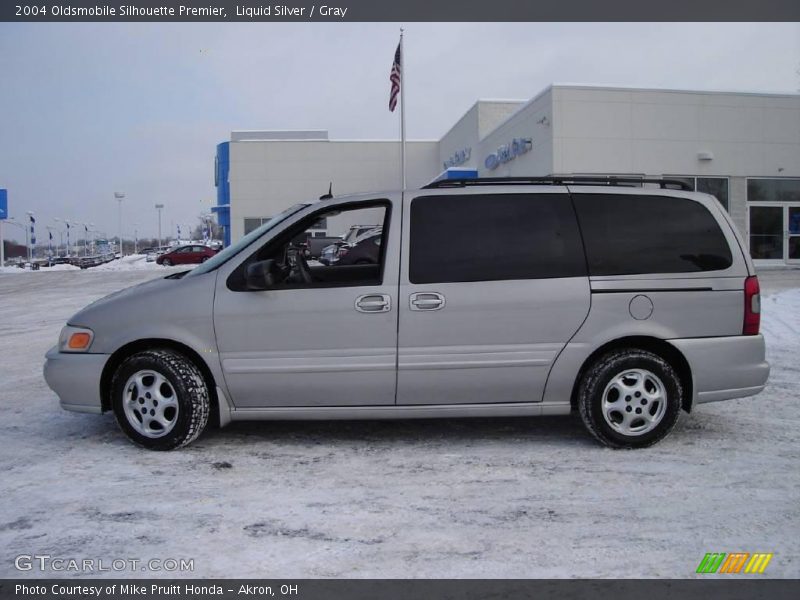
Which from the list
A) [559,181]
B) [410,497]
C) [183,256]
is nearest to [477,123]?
[183,256]

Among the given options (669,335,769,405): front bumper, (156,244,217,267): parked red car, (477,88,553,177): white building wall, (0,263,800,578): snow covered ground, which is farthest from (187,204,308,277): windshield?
(156,244,217,267): parked red car

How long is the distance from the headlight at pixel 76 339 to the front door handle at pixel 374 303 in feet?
6.29

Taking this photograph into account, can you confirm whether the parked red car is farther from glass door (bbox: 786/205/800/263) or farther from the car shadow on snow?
the car shadow on snow

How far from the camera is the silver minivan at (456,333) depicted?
4699mm

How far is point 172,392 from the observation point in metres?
4.74

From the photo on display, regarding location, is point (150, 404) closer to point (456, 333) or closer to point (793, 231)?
point (456, 333)

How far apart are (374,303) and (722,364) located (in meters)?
2.44

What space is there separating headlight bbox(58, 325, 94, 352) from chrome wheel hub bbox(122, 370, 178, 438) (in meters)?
0.44

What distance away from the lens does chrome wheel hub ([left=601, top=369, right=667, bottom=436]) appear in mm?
4707

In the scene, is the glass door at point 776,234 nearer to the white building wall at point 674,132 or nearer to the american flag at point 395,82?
the white building wall at point 674,132

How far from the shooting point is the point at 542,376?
4742mm

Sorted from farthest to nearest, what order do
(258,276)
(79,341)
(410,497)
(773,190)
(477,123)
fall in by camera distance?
(477,123), (773,190), (79,341), (258,276), (410,497)

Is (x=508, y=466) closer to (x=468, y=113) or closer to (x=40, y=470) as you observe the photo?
(x=40, y=470)

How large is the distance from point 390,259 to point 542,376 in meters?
1.32
